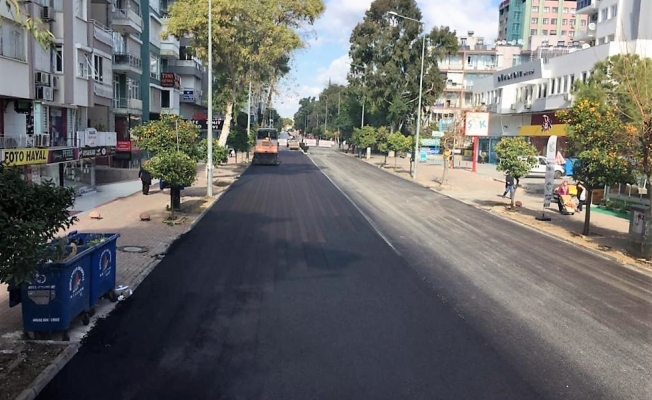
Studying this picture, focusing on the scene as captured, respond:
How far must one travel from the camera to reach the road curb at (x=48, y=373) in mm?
5759

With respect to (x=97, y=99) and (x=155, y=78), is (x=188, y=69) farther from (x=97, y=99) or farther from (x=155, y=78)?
(x=97, y=99)

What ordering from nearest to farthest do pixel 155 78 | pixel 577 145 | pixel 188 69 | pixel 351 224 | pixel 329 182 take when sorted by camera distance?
pixel 577 145 → pixel 351 224 → pixel 329 182 → pixel 155 78 → pixel 188 69

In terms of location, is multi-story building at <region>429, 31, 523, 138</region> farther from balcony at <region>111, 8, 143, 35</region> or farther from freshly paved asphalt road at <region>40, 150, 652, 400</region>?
freshly paved asphalt road at <region>40, 150, 652, 400</region>

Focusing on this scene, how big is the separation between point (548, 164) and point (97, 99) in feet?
70.2

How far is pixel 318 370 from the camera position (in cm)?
660

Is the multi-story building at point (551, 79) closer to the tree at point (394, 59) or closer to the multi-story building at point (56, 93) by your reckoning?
the tree at point (394, 59)

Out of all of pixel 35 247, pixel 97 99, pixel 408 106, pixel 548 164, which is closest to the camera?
pixel 35 247

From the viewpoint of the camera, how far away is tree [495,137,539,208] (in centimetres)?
2214

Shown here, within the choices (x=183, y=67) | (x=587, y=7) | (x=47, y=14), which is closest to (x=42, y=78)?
(x=47, y=14)

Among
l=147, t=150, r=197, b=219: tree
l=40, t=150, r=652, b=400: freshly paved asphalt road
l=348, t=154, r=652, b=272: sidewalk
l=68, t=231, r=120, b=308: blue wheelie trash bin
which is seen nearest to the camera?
l=40, t=150, r=652, b=400: freshly paved asphalt road

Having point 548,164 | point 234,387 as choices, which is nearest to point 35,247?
point 234,387

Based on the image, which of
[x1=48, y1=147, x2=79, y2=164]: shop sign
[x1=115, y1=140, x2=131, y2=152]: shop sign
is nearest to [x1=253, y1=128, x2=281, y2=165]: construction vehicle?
[x1=115, y1=140, x2=131, y2=152]: shop sign

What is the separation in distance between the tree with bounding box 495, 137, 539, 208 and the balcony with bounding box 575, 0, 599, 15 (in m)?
38.1

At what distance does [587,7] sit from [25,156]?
171ft
